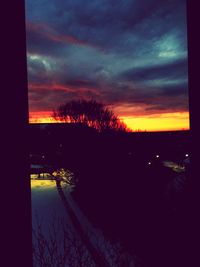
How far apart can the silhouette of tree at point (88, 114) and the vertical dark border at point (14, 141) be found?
1964cm

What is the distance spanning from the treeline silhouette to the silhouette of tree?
8.02 meters

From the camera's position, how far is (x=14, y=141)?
61.2 inches

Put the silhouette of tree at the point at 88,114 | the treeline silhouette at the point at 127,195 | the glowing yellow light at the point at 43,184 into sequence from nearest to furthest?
the treeline silhouette at the point at 127,195
the glowing yellow light at the point at 43,184
the silhouette of tree at the point at 88,114

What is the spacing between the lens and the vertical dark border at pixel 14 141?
1.51 meters

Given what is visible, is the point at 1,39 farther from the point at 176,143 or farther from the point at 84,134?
the point at 176,143

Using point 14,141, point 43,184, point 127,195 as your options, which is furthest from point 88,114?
point 14,141

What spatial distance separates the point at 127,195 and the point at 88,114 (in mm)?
15085

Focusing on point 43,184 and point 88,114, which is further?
point 88,114

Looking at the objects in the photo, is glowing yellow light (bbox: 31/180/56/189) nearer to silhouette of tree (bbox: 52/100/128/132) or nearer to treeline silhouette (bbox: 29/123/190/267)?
treeline silhouette (bbox: 29/123/190/267)

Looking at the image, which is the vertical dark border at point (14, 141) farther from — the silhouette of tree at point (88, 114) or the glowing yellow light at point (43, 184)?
the silhouette of tree at point (88, 114)

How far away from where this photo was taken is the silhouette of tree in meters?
22.7

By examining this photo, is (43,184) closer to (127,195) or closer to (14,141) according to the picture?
(127,195)

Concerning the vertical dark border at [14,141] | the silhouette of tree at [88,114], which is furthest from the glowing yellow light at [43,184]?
the vertical dark border at [14,141]

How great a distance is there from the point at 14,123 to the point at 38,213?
1055 centimetres
